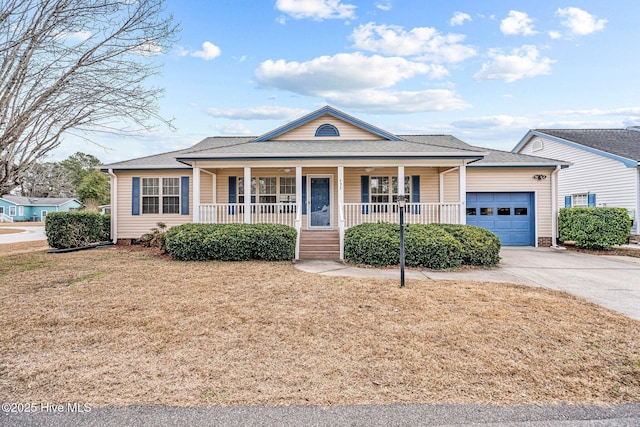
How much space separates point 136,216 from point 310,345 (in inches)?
468

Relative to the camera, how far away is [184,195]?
12.7 metres

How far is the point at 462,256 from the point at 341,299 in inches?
172

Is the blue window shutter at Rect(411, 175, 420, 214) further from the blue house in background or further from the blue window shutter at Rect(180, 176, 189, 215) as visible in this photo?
the blue house in background

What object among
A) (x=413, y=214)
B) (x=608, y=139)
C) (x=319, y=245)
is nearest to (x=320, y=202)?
(x=319, y=245)

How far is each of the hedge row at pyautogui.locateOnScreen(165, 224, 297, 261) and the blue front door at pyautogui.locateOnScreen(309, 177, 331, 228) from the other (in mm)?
3211

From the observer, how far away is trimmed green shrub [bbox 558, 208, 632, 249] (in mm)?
10938

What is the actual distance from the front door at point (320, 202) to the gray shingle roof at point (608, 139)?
12.1 m

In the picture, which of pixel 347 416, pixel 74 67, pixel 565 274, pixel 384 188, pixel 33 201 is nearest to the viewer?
pixel 347 416

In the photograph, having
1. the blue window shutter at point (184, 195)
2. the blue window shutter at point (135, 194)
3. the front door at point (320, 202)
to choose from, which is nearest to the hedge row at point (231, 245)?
the front door at point (320, 202)

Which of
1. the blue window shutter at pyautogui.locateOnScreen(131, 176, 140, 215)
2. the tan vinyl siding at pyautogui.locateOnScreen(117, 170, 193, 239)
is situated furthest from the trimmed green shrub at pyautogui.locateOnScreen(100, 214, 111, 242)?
Answer: the blue window shutter at pyautogui.locateOnScreen(131, 176, 140, 215)

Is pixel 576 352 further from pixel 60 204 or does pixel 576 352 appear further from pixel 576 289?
pixel 60 204

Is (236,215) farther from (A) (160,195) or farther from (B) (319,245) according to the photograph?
(A) (160,195)

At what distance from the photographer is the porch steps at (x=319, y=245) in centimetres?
980

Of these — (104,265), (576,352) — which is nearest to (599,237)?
(576,352)
